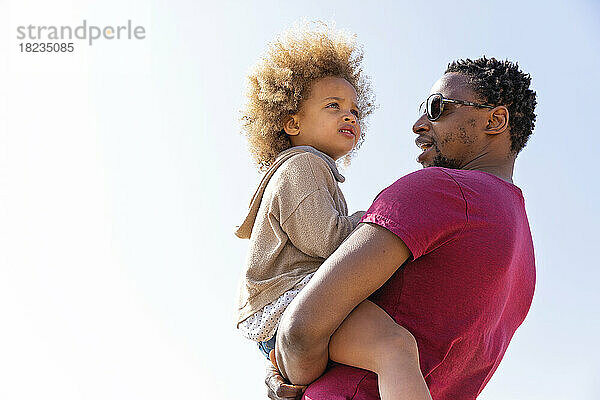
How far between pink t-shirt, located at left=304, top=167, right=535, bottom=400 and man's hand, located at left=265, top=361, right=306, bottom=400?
69 millimetres

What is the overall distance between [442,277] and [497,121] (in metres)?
0.91

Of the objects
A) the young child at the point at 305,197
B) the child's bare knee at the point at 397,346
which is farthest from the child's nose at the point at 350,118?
the child's bare knee at the point at 397,346

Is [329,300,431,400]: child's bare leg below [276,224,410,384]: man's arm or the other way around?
below

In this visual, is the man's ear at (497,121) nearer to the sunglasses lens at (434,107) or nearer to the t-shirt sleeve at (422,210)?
the sunglasses lens at (434,107)

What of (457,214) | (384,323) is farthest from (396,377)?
(457,214)

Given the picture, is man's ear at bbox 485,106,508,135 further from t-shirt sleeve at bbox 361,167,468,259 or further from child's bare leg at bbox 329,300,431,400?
child's bare leg at bbox 329,300,431,400

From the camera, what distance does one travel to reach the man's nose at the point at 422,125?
9.47ft

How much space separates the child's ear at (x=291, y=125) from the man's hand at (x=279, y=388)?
1.20 meters

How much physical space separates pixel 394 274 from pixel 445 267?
0.15 m

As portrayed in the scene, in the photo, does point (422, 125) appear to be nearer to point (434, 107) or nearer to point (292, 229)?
point (434, 107)

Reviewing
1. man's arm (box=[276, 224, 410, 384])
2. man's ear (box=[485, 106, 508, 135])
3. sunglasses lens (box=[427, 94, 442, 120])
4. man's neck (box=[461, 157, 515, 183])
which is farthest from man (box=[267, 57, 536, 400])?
sunglasses lens (box=[427, 94, 442, 120])

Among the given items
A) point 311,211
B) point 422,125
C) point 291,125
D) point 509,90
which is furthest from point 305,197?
point 509,90

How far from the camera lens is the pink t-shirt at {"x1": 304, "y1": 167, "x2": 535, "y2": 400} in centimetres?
207

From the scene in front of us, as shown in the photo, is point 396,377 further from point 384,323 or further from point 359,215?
point 359,215
